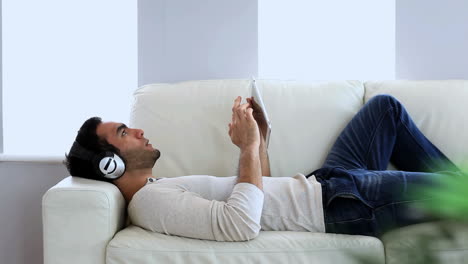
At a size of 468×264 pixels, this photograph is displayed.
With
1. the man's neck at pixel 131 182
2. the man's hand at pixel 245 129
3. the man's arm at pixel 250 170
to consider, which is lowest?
the man's neck at pixel 131 182

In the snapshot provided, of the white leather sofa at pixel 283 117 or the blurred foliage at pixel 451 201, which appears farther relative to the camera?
the white leather sofa at pixel 283 117

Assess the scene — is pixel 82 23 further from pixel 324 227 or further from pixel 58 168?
pixel 324 227

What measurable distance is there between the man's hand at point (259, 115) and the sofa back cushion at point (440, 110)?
0.57 m

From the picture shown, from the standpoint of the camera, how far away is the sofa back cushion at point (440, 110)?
2195 millimetres

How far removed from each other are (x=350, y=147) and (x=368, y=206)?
42 cm

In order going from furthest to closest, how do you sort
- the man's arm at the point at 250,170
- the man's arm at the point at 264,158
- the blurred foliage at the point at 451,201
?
the man's arm at the point at 264,158, the man's arm at the point at 250,170, the blurred foliage at the point at 451,201

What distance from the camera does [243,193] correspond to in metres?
1.64

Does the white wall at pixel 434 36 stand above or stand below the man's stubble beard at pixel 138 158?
above

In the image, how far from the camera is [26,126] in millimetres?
2848

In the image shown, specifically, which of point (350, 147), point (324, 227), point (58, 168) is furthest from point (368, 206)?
point (58, 168)

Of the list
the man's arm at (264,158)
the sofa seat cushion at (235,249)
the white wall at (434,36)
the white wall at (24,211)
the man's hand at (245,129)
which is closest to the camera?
the sofa seat cushion at (235,249)

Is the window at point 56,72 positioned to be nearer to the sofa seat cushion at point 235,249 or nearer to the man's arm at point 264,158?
the man's arm at point 264,158

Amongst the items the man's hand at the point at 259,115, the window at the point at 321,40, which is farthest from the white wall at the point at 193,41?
the man's hand at the point at 259,115

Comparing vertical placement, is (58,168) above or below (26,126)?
below
